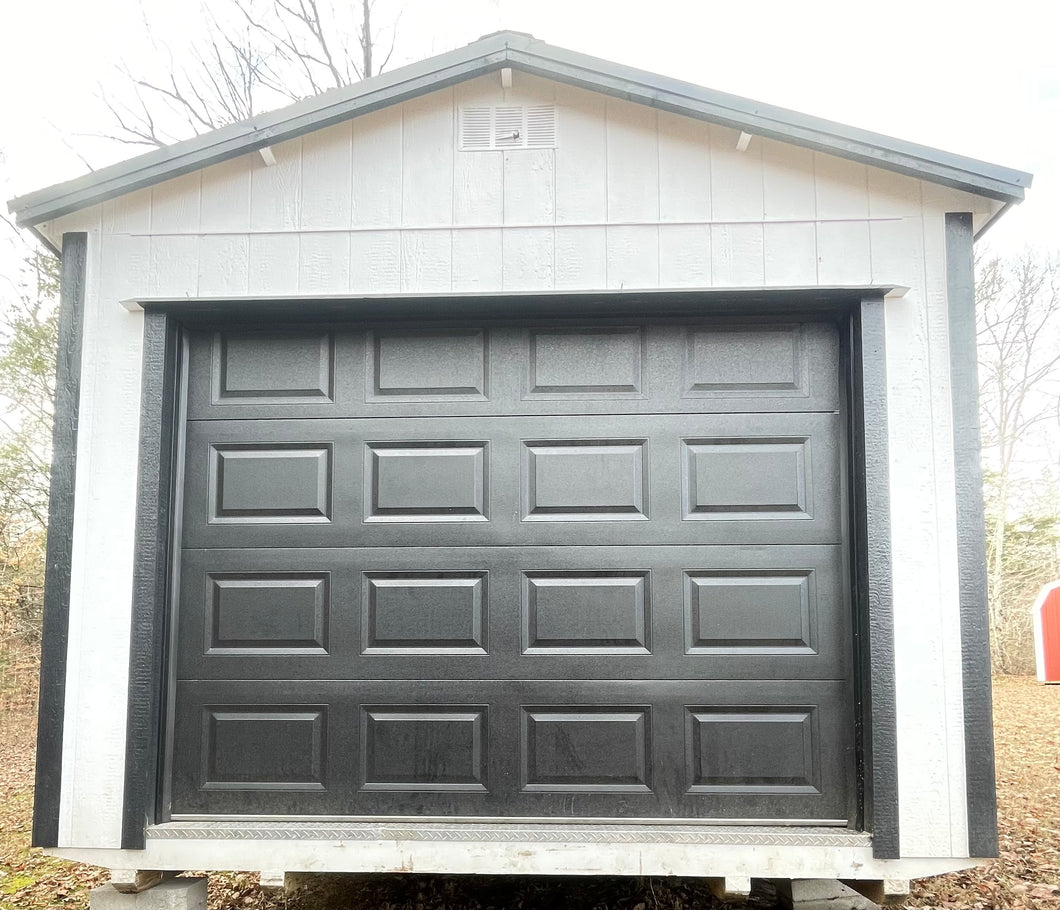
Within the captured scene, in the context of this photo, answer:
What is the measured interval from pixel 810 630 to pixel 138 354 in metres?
3.19

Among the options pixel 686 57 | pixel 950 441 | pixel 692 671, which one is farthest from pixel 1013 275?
pixel 692 671

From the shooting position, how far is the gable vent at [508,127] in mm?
3396

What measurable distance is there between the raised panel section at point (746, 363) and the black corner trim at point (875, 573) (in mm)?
256

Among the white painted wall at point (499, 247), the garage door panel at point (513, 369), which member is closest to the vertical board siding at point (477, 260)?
the white painted wall at point (499, 247)

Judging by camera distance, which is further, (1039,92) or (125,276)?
(1039,92)

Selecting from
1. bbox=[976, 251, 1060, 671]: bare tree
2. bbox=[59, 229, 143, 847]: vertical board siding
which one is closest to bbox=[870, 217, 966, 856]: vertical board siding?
bbox=[59, 229, 143, 847]: vertical board siding

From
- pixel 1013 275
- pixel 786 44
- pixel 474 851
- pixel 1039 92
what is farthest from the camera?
pixel 1039 92

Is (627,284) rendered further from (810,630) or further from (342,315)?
(810,630)

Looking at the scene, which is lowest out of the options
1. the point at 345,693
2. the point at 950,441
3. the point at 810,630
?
the point at 345,693

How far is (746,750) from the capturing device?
3248 millimetres

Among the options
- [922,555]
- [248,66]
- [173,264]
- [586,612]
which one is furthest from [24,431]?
[922,555]

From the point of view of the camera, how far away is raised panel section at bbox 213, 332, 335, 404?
3.50 m

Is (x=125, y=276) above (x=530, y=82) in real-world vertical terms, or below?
below

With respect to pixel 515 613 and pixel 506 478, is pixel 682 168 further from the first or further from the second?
pixel 515 613
